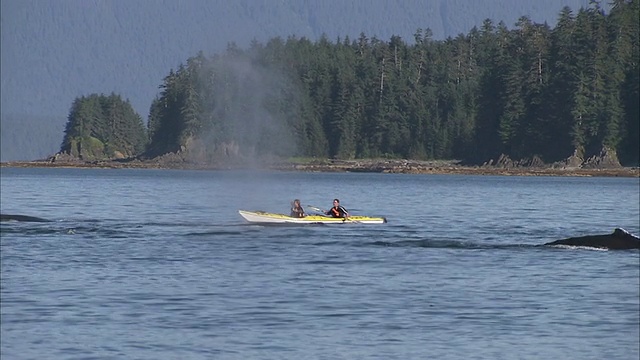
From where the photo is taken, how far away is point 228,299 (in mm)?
35500

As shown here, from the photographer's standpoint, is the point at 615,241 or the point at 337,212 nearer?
the point at 615,241

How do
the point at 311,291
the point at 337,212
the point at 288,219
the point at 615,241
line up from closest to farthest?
the point at 311,291 → the point at 615,241 → the point at 288,219 → the point at 337,212

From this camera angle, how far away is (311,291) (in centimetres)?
3766

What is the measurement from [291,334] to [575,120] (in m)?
161

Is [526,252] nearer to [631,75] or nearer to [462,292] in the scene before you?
[462,292]

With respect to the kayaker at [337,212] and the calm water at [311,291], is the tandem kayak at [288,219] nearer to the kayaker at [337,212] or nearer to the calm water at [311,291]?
the kayaker at [337,212]

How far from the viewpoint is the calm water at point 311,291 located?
2825cm

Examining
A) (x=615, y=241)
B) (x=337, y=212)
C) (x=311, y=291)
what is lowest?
(x=311, y=291)

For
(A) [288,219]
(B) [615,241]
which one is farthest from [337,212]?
(B) [615,241]

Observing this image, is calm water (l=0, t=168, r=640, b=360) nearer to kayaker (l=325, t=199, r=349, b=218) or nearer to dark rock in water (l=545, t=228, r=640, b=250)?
kayaker (l=325, t=199, r=349, b=218)

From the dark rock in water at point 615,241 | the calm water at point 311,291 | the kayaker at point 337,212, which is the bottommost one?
the calm water at point 311,291

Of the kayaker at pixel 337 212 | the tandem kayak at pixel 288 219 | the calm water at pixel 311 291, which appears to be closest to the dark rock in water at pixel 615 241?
the calm water at pixel 311 291

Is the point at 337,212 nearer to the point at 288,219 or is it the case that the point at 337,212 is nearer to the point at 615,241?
the point at 288,219

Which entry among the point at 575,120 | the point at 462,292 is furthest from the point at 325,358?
the point at 575,120
